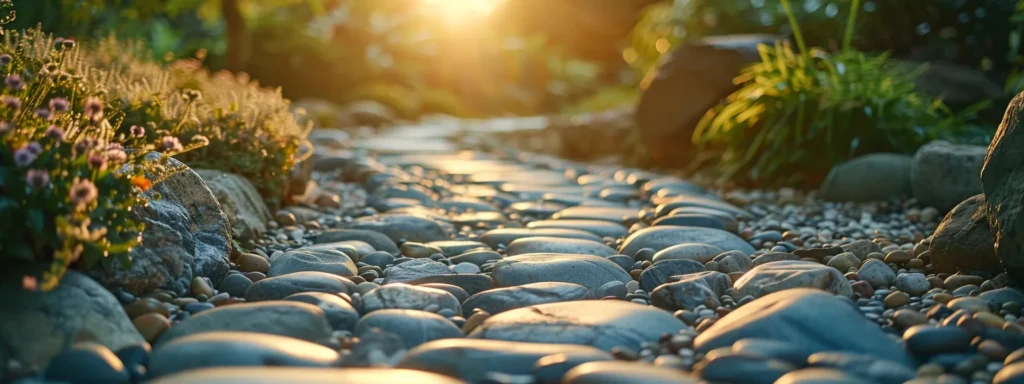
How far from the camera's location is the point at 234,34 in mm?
9672

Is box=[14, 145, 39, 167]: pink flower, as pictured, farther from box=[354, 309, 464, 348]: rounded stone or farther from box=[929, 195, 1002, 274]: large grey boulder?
box=[929, 195, 1002, 274]: large grey boulder

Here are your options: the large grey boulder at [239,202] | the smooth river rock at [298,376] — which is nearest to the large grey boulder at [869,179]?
the large grey boulder at [239,202]

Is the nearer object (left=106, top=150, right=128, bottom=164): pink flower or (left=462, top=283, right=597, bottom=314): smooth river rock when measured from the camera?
(left=106, top=150, right=128, bottom=164): pink flower

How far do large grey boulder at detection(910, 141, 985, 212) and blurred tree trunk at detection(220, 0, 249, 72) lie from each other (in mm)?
7678

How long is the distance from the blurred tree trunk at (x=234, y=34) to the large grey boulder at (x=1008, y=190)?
850 cm

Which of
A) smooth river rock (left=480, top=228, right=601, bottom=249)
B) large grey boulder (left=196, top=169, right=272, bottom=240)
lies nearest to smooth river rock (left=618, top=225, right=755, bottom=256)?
smooth river rock (left=480, top=228, right=601, bottom=249)

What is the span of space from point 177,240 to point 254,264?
404 millimetres

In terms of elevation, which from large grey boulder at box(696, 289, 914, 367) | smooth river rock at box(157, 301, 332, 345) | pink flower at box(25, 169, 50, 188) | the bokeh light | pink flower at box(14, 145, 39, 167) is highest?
the bokeh light

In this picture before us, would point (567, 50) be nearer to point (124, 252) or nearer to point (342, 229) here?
point (342, 229)

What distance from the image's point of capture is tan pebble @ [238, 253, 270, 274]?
290 cm

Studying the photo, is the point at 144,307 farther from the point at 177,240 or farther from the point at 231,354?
the point at 231,354

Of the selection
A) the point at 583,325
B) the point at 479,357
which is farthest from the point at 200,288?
the point at 583,325

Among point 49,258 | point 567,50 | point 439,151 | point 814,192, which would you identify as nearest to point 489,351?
point 49,258

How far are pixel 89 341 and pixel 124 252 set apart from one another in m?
0.26
